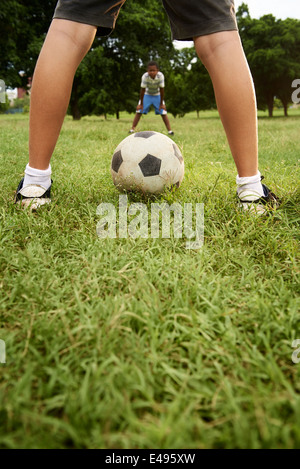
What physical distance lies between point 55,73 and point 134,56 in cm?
2283

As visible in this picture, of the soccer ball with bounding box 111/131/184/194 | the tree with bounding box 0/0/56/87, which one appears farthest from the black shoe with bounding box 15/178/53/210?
the tree with bounding box 0/0/56/87

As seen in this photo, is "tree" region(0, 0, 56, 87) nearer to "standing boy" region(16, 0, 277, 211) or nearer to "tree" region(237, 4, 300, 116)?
"standing boy" region(16, 0, 277, 211)

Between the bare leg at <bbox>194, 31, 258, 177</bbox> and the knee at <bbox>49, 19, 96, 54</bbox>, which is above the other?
A: the knee at <bbox>49, 19, 96, 54</bbox>

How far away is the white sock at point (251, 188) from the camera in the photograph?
85.0 inches

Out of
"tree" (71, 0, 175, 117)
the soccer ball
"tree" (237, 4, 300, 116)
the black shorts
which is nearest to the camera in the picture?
the black shorts

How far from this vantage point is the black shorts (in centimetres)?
197

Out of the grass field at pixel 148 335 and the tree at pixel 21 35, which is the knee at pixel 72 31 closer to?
the grass field at pixel 148 335

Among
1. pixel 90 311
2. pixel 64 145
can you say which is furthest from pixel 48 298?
pixel 64 145

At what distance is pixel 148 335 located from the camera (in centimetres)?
116

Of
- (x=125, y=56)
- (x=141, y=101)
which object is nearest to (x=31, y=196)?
(x=141, y=101)

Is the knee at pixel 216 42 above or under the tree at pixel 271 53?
under

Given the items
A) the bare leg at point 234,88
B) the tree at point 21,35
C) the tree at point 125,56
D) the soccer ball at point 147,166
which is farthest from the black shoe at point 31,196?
the tree at point 125,56

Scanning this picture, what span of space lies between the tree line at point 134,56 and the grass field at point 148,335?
1718 cm
